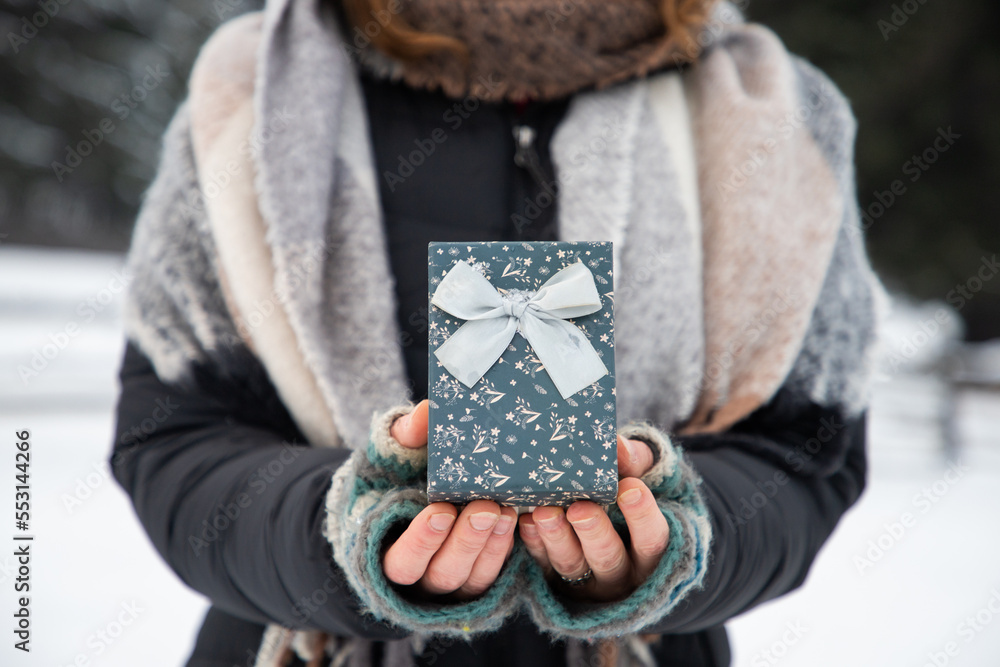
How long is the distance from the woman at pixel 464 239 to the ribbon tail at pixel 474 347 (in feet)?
0.61

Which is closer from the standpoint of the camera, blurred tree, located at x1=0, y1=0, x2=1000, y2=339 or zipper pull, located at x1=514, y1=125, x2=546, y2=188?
zipper pull, located at x1=514, y1=125, x2=546, y2=188

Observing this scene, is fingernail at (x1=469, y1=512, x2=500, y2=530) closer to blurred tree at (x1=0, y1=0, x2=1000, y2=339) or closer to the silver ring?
the silver ring

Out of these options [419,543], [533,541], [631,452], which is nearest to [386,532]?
[419,543]

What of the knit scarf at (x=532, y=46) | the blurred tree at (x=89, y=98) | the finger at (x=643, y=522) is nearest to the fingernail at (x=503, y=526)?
the finger at (x=643, y=522)

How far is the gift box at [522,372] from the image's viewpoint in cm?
62

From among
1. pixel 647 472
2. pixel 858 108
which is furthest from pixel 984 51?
pixel 647 472

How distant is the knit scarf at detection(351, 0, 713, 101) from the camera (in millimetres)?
910

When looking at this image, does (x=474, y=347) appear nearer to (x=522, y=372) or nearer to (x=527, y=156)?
(x=522, y=372)

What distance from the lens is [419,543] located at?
22.9 inches

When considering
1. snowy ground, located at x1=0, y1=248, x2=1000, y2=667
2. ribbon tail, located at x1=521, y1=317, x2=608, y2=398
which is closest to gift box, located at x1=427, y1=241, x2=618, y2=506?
ribbon tail, located at x1=521, y1=317, x2=608, y2=398

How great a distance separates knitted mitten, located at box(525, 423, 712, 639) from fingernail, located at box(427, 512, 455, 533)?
0.46 feet

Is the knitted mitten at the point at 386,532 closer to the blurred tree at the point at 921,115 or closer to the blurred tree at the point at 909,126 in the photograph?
the blurred tree at the point at 909,126

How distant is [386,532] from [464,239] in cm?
45

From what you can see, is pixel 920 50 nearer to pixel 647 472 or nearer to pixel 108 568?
pixel 647 472
